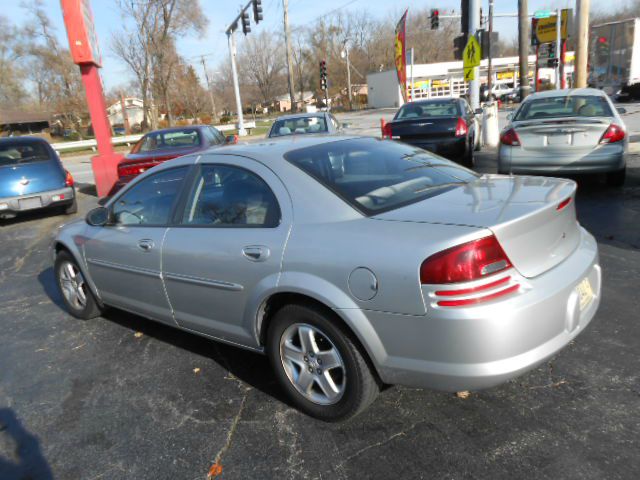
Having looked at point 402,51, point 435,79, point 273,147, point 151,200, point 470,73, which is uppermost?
point 435,79

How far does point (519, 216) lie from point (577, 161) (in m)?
5.53

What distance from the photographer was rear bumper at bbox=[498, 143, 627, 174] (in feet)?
23.1

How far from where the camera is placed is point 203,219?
327 centimetres

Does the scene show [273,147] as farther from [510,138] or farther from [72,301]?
[510,138]

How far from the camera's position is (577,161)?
7.08 meters

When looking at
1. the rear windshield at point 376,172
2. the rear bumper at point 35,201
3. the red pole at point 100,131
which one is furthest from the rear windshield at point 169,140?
the rear windshield at point 376,172

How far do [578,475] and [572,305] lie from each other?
765 mm

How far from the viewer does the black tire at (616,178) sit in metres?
7.47

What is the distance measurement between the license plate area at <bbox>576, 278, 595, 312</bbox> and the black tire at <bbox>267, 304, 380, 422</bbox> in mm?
1121

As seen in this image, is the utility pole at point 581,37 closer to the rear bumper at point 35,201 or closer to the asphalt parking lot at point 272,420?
the asphalt parking lot at point 272,420

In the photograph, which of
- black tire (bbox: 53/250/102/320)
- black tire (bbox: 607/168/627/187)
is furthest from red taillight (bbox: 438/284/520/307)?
black tire (bbox: 607/168/627/187)

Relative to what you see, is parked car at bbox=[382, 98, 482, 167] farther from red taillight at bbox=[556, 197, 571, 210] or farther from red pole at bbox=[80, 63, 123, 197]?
red taillight at bbox=[556, 197, 571, 210]

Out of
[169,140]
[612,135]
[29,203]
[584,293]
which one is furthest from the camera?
[169,140]

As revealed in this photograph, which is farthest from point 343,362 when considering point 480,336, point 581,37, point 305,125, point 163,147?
point 581,37
